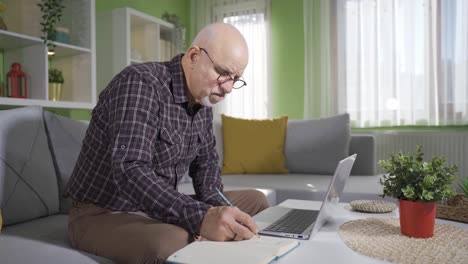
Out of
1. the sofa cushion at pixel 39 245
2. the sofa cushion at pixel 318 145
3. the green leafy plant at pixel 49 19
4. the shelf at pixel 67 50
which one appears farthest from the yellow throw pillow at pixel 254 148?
the sofa cushion at pixel 39 245

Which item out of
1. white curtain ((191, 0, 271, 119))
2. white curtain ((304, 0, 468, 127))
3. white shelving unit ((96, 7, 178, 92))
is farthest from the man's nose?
white curtain ((191, 0, 271, 119))

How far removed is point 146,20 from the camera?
3.38 m

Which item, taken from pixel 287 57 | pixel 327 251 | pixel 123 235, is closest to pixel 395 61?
pixel 287 57

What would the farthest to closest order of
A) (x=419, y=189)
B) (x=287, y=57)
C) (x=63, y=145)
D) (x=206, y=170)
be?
1. (x=287, y=57)
2. (x=63, y=145)
3. (x=206, y=170)
4. (x=419, y=189)

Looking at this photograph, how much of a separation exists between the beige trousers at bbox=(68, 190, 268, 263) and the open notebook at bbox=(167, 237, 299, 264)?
0.38 ft

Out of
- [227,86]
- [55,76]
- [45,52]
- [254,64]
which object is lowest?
[227,86]

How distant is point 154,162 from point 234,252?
1.54 feet

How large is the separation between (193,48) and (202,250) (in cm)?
60

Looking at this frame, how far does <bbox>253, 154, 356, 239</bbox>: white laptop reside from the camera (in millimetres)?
984

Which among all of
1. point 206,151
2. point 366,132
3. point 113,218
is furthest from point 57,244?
point 366,132

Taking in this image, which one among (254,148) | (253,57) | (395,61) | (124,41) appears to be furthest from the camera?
(253,57)

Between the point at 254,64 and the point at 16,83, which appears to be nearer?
the point at 16,83

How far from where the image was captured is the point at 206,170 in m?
1.36

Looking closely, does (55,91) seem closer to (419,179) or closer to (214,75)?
(214,75)
